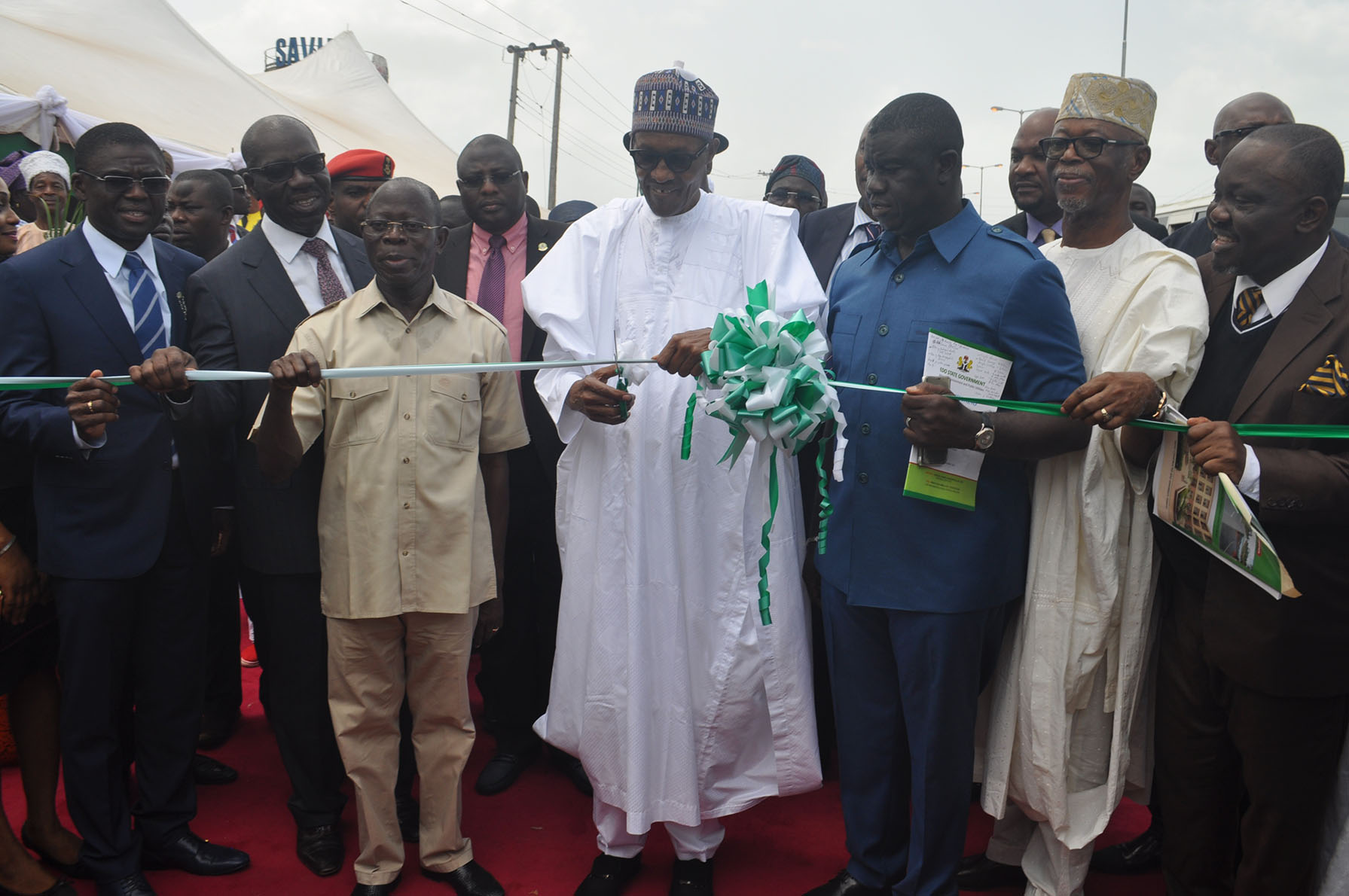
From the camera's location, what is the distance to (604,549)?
3.22 meters

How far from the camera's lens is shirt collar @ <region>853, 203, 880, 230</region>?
14.5ft

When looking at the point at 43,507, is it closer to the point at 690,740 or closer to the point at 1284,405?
the point at 690,740

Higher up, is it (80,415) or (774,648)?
(80,415)

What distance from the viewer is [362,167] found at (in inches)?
194

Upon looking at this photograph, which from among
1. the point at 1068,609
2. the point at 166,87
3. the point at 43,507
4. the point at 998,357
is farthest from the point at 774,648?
the point at 166,87

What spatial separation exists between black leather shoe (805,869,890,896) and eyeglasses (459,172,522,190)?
3.26 m

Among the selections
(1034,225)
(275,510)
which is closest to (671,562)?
(275,510)

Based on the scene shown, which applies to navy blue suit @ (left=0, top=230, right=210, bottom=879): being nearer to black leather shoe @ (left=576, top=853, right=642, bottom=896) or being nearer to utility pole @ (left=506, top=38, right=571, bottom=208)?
black leather shoe @ (left=576, top=853, right=642, bottom=896)

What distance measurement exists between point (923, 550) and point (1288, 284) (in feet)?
4.07

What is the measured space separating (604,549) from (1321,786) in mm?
2172

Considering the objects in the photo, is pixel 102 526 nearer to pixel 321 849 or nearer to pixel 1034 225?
pixel 321 849

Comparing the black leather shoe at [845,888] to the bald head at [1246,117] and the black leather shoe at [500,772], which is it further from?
the bald head at [1246,117]

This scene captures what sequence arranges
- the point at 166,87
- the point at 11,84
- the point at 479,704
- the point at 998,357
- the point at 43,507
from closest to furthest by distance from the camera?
1. the point at 998,357
2. the point at 43,507
3. the point at 479,704
4. the point at 11,84
5. the point at 166,87

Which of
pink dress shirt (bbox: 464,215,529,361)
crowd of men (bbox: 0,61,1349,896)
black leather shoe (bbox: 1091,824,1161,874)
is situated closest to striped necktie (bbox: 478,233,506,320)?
pink dress shirt (bbox: 464,215,529,361)
